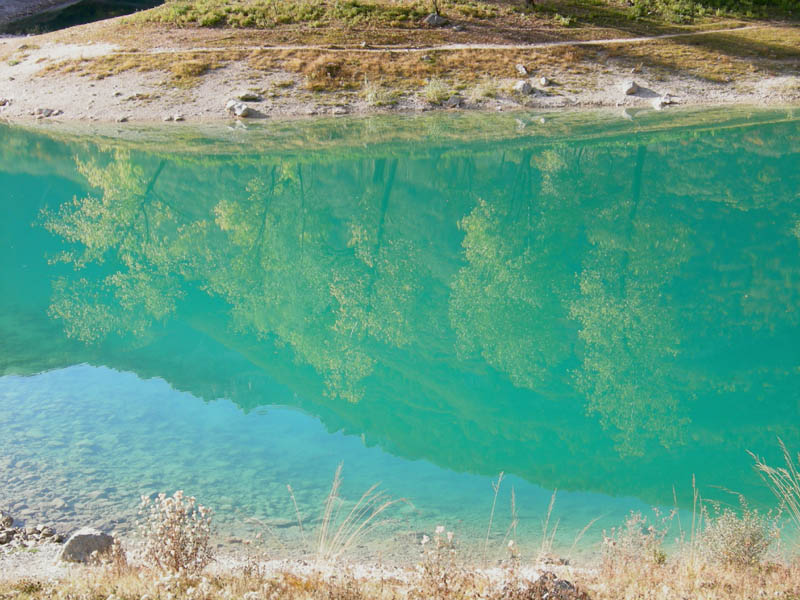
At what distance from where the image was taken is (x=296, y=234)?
41406 mm

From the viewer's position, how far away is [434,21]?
8175 cm

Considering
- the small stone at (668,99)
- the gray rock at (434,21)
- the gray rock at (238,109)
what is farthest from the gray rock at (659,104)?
the gray rock at (238,109)

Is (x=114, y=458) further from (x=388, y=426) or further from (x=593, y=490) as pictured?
(x=593, y=490)

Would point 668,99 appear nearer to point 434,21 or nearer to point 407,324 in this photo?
point 434,21

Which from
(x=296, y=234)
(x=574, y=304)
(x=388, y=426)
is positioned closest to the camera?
(x=388, y=426)

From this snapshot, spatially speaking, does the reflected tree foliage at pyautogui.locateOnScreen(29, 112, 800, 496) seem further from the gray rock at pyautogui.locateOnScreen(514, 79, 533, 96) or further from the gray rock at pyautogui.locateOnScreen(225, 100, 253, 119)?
the gray rock at pyautogui.locateOnScreen(514, 79, 533, 96)

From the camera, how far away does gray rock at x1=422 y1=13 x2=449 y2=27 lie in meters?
81.6

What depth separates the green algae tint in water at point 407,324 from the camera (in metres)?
17.3

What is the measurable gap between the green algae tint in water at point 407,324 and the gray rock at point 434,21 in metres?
31.2

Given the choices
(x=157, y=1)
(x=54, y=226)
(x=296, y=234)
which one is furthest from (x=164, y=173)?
(x=157, y=1)

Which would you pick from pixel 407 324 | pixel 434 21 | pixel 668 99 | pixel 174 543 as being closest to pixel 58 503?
pixel 174 543

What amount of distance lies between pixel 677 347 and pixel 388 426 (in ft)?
38.8

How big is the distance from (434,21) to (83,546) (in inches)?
3146

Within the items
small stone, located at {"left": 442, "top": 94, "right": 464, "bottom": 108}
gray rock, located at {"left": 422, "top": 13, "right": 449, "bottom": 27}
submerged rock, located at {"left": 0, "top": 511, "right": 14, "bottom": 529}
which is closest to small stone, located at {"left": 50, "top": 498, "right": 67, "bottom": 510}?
submerged rock, located at {"left": 0, "top": 511, "right": 14, "bottom": 529}
